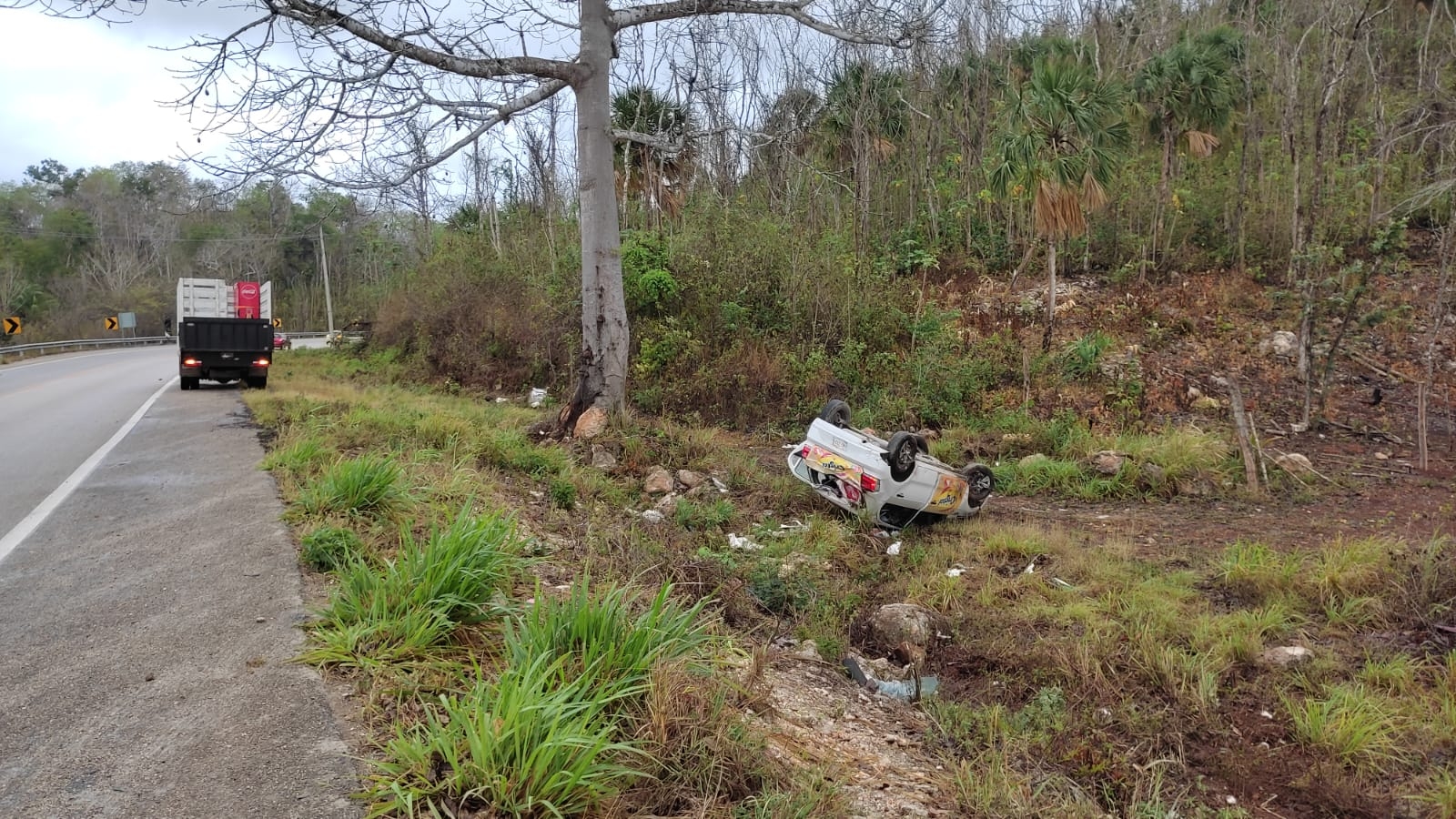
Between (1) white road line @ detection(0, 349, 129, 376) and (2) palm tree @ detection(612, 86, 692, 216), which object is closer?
(2) palm tree @ detection(612, 86, 692, 216)

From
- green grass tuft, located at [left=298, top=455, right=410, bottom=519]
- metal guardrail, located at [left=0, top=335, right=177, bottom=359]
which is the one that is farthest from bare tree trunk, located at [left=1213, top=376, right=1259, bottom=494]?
metal guardrail, located at [left=0, top=335, right=177, bottom=359]

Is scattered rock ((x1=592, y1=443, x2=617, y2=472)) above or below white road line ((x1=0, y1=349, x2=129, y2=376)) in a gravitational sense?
below

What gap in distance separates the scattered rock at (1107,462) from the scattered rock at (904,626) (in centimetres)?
587

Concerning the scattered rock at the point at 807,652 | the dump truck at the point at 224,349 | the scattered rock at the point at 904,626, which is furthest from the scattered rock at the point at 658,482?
the dump truck at the point at 224,349

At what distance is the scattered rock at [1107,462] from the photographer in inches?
444

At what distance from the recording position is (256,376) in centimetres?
1683

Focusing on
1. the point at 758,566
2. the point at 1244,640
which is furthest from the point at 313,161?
the point at 1244,640

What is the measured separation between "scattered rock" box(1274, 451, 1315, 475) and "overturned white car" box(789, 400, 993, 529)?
4302 mm

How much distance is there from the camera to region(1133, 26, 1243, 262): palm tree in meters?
21.2

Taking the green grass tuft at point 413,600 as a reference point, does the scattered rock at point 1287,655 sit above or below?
below

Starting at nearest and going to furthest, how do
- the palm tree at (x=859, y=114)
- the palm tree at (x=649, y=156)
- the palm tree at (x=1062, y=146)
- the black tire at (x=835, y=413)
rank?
1. the black tire at (x=835, y=413)
2. the palm tree at (x=1062, y=146)
3. the palm tree at (x=649, y=156)
4. the palm tree at (x=859, y=114)

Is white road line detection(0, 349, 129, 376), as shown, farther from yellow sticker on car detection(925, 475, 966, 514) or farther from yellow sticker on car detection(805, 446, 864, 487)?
yellow sticker on car detection(925, 475, 966, 514)

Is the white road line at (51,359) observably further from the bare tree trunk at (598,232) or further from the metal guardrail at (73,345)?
the bare tree trunk at (598,232)

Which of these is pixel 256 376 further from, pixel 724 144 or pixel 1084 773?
pixel 1084 773
